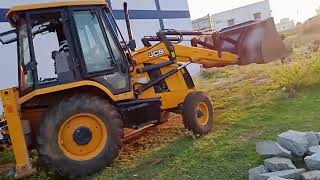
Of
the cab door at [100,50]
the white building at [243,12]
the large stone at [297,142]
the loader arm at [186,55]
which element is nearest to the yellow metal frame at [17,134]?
the cab door at [100,50]

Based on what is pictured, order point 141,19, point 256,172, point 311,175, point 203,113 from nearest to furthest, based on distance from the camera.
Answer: point 311,175 → point 256,172 → point 203,113 → point 141,19

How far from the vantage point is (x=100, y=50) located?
6.14 meters

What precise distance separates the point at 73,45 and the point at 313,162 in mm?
3367

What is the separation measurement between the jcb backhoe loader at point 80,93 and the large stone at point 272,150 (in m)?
1.65

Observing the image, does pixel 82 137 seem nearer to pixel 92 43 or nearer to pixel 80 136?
pixel 80 136

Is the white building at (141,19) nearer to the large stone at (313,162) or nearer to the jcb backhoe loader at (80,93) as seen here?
the jcb backhoe loader at (80,93)

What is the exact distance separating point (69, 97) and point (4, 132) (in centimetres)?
A: 121

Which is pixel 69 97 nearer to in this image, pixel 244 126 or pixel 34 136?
pixel 34 136

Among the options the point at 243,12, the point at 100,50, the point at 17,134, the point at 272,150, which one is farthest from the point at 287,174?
the point at 243,12

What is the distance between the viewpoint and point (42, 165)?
223 inches

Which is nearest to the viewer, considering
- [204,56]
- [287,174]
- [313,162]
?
[287,174]

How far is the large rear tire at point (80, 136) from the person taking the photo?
5.53m

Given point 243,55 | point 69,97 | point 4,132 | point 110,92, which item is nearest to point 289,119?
point 243,55

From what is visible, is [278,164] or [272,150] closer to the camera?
[278,164]
